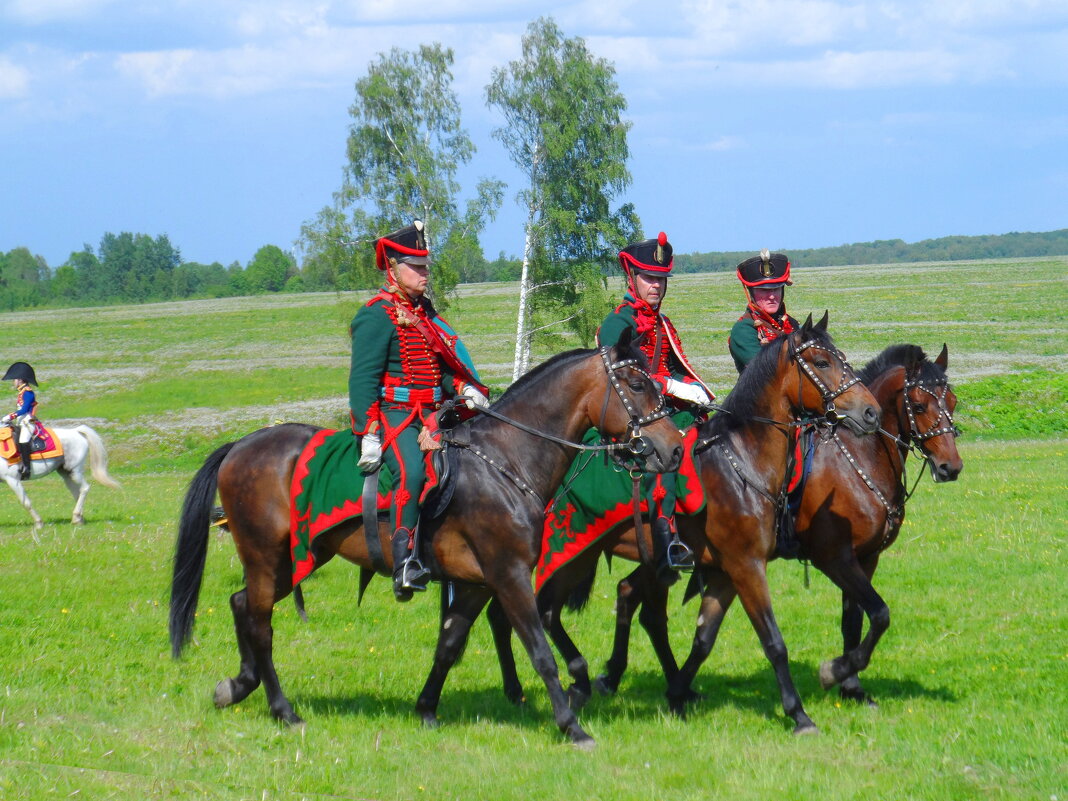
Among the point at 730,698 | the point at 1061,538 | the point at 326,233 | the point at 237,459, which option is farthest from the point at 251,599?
the point at 326,233

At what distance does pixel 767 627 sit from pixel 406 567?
8.48 feet

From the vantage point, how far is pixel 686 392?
889cm

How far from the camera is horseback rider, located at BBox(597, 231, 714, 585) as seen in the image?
884 centimetres

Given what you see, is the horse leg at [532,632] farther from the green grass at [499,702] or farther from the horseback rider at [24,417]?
the horseback rider at [24,417]

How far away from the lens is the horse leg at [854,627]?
8711 mm

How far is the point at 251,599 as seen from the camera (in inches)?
344

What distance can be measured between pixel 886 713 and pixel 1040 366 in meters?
38.7

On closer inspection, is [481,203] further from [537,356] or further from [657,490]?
[657,490]

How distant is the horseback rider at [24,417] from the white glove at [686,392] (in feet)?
47.3

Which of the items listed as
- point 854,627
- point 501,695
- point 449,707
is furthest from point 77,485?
point 854,627

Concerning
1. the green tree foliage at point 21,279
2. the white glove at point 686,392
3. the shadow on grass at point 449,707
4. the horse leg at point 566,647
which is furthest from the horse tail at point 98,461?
the green tree foliage at point 21,279

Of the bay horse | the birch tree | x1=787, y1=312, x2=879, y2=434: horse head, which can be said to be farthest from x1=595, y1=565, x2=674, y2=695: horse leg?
the birch tree

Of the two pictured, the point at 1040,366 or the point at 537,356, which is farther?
the point at 537,356

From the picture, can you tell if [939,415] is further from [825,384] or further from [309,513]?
[309,513]
